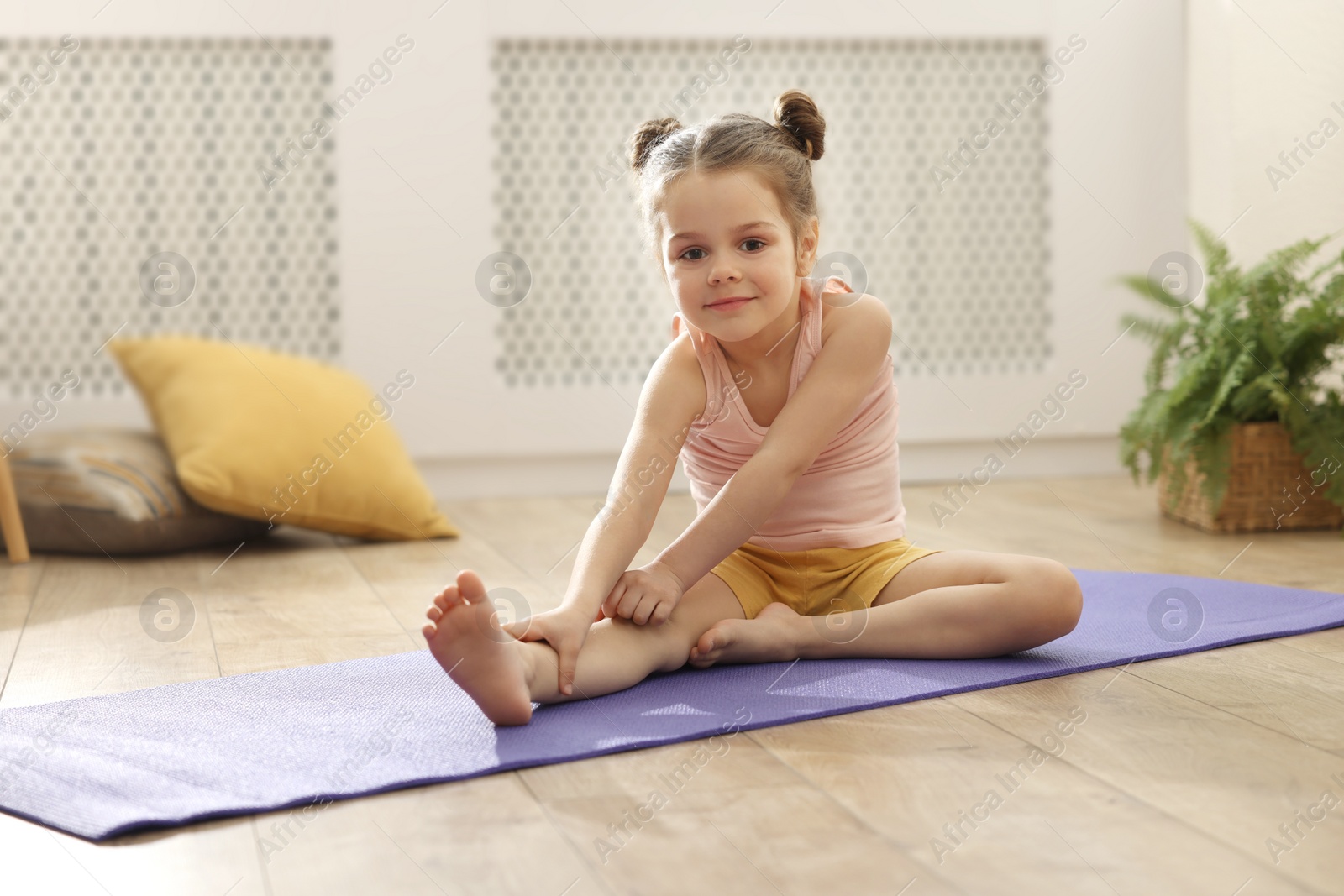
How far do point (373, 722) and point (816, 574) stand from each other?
0.47 m

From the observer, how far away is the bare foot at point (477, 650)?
92cm

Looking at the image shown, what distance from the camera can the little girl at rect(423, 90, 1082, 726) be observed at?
1120 mm

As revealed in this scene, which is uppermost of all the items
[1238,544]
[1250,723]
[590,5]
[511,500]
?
[590,5]

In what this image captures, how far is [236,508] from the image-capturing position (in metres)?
1.95

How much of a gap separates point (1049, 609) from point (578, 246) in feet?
5.34

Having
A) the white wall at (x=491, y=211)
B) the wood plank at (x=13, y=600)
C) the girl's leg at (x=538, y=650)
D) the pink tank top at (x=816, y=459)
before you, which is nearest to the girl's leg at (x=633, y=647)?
the girl's leg at (x=538, y=650)

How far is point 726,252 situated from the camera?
1.17 m

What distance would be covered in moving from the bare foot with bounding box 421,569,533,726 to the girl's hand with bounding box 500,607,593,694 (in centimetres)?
6

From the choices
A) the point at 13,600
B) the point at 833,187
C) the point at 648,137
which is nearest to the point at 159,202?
the point at 13,600

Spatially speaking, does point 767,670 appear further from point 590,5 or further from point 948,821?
point 590,5

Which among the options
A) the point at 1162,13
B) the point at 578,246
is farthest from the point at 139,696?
the point at 1162,13

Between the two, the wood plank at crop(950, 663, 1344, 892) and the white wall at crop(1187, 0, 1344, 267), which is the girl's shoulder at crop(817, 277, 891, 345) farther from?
the white wall at crop(1187, 0, 1344, 267)

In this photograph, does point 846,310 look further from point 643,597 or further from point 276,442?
point 276,442

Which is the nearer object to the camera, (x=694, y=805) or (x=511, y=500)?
(x=694, y=805)
